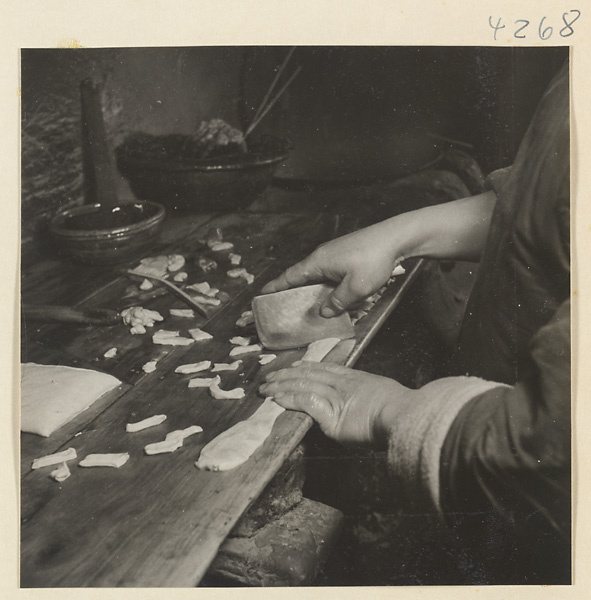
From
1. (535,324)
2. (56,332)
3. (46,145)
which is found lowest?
(56,332)

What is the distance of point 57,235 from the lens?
146cm

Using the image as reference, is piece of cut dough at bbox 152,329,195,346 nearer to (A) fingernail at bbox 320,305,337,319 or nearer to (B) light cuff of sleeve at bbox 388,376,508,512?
(A) fingernail at bbox 320,305,337,319

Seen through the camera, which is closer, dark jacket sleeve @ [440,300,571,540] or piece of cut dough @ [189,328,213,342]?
dark jacket sleeve @ [440,300,571,540]

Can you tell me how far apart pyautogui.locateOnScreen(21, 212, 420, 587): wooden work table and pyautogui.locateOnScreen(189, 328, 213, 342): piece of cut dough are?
0.06ft

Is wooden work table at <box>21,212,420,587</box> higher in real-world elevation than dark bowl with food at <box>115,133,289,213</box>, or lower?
lower

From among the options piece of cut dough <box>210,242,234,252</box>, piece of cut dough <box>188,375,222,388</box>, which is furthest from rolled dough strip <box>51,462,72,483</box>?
piece of cut dough <box>210,242,234,252</box>

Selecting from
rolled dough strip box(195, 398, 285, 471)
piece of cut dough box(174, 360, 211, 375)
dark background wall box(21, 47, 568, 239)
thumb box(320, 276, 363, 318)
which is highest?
dark background wall box(21, 47, 568, 239)

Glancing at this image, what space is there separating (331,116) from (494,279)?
0.71m

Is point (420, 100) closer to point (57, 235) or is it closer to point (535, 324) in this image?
point (535, 324)

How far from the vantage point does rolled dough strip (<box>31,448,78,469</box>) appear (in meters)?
0.91
